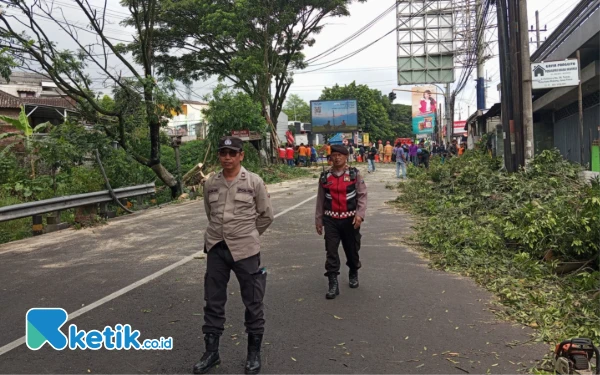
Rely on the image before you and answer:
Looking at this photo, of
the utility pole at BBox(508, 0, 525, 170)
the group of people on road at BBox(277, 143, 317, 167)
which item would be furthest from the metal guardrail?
the group of people on road at BBox(277, 143, 317, 167)

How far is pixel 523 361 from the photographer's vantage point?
3662 millimetres

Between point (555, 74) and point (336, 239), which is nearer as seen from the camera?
point (336, 239)

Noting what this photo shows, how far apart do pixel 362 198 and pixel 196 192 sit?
12.2 m

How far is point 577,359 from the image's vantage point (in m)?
3.24

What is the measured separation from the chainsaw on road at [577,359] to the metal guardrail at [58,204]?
8914 mm

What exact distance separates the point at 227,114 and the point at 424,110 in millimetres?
46189

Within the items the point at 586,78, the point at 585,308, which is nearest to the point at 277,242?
the point at 585,308

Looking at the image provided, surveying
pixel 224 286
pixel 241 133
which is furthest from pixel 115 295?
pixel 241 133

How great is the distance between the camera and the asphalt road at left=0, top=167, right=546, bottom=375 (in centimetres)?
369

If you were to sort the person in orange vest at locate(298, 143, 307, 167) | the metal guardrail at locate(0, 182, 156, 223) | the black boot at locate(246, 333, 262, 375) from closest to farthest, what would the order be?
the black boot at locate(246, 333, 262, 375) < the metal guardrail at locate(0, 182, 156, 223) < the person in orange vest at locate(298, 143, 307, 167)

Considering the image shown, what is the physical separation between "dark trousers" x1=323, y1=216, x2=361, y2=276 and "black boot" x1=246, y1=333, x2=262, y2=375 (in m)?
1.85

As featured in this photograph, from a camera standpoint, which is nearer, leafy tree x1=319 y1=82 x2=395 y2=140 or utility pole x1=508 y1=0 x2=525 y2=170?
utility pole x1=508 y1=0 x2=525 y2=170

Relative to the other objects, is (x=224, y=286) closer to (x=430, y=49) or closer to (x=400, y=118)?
(x=430, y=49)

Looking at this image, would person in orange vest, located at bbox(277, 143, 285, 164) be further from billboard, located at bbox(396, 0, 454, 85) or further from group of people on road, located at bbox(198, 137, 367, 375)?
group of people on road, located at bbox(198, 137, 367, 375)
